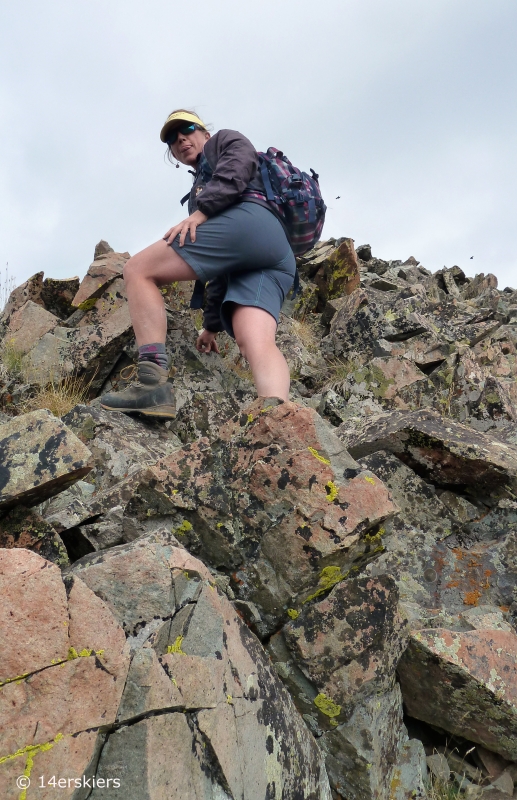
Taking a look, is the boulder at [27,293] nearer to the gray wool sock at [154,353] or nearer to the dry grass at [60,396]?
the dry grass at [60,396]

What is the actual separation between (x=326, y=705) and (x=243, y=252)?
117 inches

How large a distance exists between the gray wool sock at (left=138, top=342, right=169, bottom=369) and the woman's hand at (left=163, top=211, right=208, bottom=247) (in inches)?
37.8

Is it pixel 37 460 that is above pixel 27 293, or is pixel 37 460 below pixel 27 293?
below

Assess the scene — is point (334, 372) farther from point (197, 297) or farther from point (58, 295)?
point (58, 295)

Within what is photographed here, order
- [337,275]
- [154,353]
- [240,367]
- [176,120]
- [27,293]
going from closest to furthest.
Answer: [176,120] < [154,353] < [240,367] < [27,293] < [337,275]

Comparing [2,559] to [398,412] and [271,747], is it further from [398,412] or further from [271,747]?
[398,412]

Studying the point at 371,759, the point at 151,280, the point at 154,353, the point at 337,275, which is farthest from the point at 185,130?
the point at 337,275

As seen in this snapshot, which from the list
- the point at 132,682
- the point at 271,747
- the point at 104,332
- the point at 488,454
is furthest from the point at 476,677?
the point at 104,332

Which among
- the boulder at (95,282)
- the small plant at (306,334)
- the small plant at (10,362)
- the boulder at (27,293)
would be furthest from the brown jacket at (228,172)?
the boulder at (27,293)

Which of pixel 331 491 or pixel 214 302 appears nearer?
pixel 331 491

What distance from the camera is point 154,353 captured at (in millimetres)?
4734

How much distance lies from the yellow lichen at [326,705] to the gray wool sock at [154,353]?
2.94 m

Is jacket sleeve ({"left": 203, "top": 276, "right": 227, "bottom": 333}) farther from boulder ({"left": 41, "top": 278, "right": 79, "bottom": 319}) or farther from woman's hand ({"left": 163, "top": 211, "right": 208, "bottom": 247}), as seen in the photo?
boulder ({"left": 41, "top": 278, "right": 79, "bottom": 319})

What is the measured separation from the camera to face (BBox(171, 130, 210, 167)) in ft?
15.3
